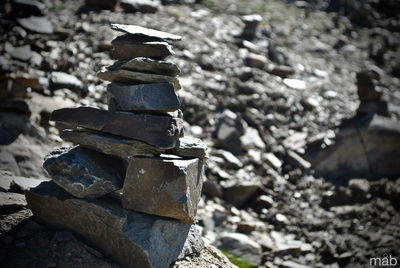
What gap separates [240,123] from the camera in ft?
36.1

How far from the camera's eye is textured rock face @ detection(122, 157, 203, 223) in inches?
171

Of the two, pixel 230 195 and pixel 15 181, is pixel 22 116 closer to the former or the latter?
pixel 15 181

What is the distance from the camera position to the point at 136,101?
4629 mm

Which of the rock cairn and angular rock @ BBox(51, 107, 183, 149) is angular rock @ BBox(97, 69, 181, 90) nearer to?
the rock cairn

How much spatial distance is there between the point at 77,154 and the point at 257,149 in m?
7.01

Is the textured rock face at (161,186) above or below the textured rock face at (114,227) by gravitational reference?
above

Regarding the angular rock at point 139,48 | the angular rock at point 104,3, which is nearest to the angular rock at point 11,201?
the angular rock at point 139,48

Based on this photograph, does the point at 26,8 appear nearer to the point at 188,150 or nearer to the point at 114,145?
the point at 114,145

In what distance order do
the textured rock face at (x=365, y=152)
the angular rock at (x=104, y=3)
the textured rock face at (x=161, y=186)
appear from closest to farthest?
the textured rock face at (x=161, y=186) → the textured rock face at (x=365, y=152) → the angular rock at (x=104, y=3)

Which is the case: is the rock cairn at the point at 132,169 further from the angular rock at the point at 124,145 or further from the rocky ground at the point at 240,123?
the rocky ground at the point at 240,123

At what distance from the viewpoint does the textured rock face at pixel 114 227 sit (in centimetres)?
439

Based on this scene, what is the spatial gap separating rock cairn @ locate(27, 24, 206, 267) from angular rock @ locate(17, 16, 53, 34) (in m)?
8.39

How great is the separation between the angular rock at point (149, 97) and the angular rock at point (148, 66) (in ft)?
0.74

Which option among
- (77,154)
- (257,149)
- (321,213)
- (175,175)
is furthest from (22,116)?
(321,213)
